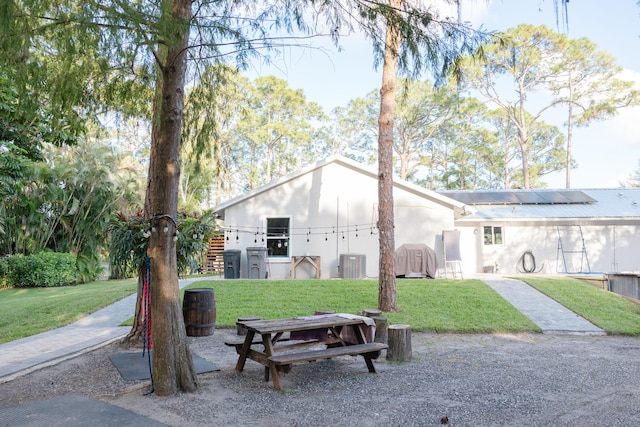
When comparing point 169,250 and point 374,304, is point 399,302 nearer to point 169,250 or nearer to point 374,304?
point 374,304

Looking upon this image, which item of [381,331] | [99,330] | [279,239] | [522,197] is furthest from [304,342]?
[522,197]

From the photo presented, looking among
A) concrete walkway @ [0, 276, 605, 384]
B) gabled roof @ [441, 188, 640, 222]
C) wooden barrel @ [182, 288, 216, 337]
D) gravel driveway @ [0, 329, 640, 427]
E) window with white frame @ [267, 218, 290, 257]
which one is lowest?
gravel driveway @ [0, 329, 640, 427]

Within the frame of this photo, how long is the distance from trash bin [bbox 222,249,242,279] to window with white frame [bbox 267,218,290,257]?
1.32 m

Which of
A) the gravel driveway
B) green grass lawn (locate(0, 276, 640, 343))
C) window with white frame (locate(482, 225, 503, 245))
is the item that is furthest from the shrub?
window with white frame (locate(482, 225, 503, 245))

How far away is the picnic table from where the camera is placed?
494cm

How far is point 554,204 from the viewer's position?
754 inches

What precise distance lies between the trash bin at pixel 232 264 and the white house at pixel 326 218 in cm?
21

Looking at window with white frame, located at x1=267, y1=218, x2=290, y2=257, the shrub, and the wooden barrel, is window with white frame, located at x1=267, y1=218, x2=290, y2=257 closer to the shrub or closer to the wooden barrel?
the shrub

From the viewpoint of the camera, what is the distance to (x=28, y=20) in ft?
15.2

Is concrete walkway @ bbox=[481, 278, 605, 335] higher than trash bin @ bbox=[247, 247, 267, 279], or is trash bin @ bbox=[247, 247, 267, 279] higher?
trash bin @ bbox=[247, 247, 267, 279]

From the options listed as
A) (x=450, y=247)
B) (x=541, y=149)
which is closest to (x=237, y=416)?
(x=450, y=247)

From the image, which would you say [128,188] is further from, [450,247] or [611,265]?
[611,265]

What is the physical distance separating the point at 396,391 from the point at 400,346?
137 cm

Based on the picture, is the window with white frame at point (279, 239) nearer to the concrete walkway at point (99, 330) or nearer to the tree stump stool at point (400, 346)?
the concrete walkway at point (99, 330)
